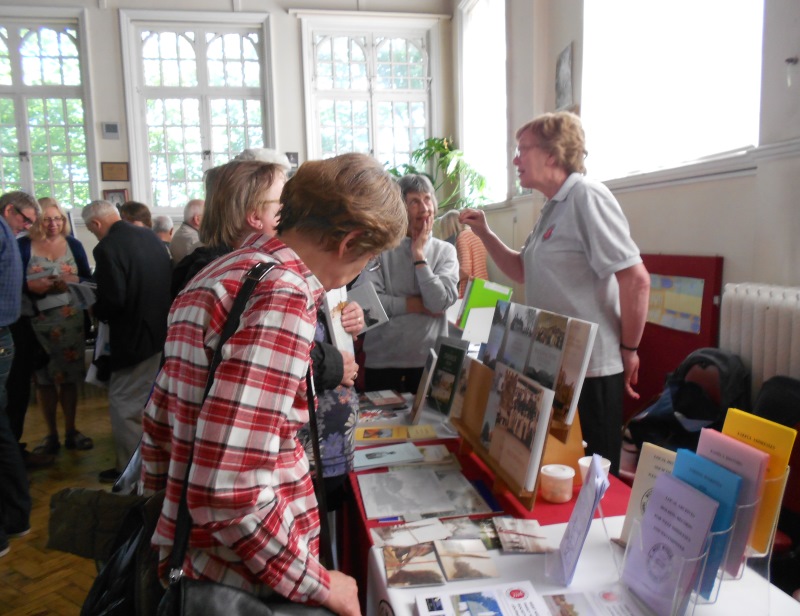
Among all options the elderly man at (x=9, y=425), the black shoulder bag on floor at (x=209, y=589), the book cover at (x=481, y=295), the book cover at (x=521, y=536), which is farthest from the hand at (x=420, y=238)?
the elderly man at (x=9, y=425)

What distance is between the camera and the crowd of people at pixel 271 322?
0.75 m

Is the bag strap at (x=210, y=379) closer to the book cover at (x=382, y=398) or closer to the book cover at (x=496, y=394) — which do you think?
the book cover at (x=496, y=394)

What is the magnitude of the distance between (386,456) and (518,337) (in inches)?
19.8

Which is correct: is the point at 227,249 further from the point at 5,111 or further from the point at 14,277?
the point at 5,111

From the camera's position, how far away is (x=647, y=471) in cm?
100

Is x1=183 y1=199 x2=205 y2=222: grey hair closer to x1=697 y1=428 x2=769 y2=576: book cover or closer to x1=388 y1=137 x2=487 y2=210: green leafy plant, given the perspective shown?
x1=388 y1=137 x2=487 y2=210: green leafy plant

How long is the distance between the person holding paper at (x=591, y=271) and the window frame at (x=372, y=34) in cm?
542

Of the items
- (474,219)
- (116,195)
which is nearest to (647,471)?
(474,219)

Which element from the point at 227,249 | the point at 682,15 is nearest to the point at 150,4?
the point at 682,15

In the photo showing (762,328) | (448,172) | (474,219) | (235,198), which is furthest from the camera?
(448,172)

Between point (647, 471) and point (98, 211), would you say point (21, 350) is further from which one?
point (647, 471)

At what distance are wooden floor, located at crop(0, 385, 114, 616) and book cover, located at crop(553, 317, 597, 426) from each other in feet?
6.37

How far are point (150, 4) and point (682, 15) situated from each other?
5.91 m

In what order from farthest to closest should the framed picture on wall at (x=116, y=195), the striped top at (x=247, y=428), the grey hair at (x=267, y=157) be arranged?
the framed picture on wall at (x=116, y=195), the grey hair at (x=267, y=157), the striped top at (x=247, y=428)
